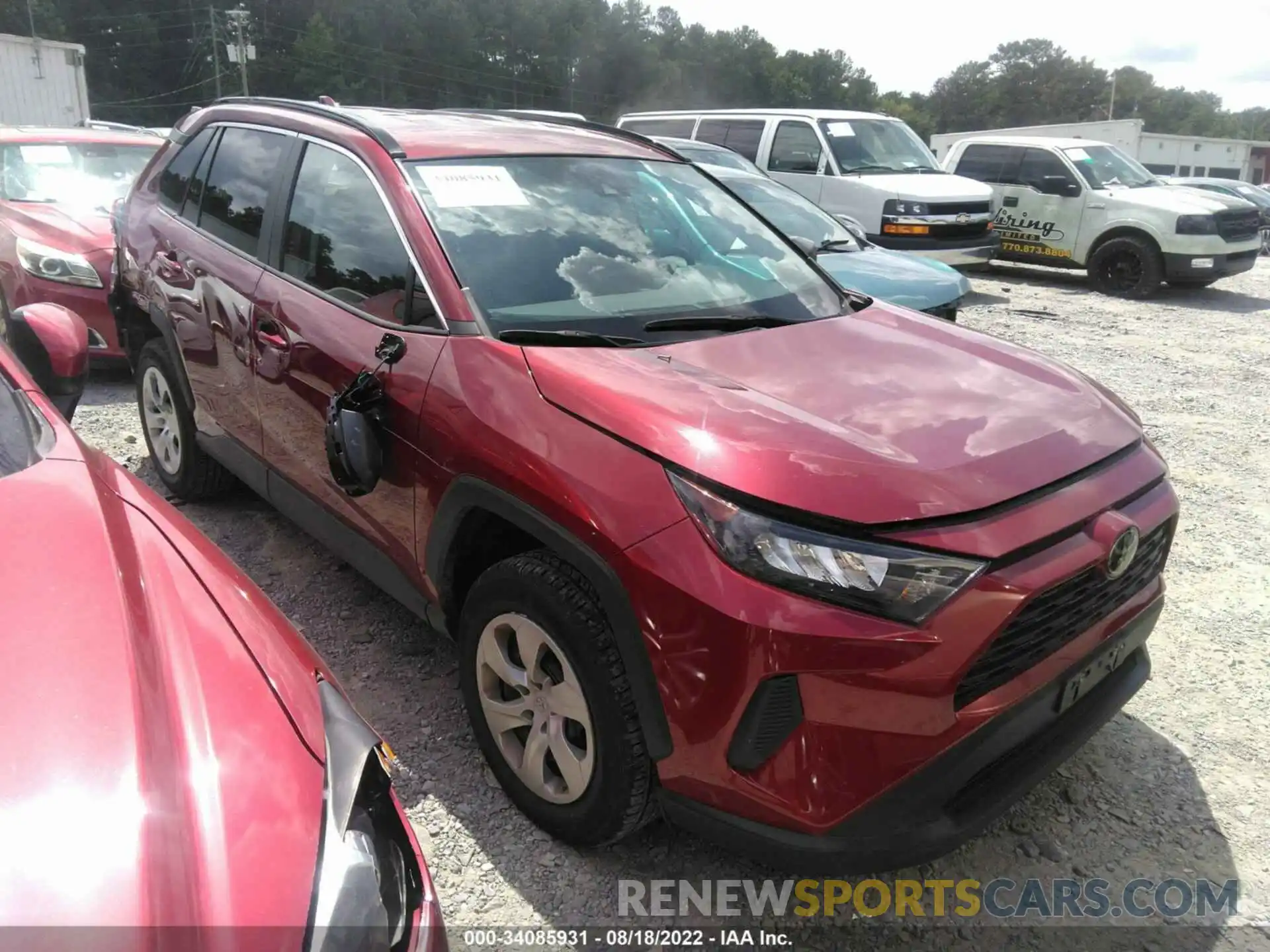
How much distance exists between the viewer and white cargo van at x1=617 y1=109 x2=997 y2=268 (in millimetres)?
10062

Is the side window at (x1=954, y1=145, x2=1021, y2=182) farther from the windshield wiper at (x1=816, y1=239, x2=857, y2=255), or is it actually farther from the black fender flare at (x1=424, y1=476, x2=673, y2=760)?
the black fender flare at (x1=424, y1=476, x2=673, y2=760)

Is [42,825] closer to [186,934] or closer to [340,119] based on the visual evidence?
[186,934]

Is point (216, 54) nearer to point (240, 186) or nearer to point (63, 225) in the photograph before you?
point (63, 225)

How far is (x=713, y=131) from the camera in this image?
11531 millimetres

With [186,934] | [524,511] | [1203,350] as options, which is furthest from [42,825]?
[1203,350]

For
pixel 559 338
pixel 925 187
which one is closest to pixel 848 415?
pixel 559 338

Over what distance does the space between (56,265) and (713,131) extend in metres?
7.93

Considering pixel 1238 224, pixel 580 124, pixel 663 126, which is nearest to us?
pixel 580 124

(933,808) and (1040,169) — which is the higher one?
(1040,169)

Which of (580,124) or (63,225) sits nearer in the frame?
(580,124)

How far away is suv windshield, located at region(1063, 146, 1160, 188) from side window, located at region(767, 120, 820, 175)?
3.56 metres

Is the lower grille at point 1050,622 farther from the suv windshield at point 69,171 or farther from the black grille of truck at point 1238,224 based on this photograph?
the black grille of truck at point 1238,224

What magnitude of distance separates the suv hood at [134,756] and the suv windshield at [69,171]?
623 centimetres

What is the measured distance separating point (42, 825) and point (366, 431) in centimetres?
155
